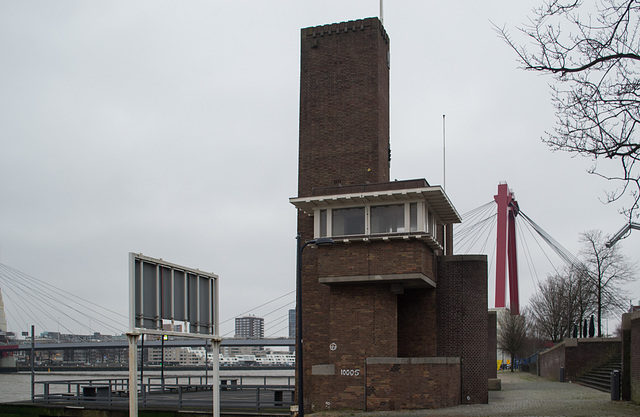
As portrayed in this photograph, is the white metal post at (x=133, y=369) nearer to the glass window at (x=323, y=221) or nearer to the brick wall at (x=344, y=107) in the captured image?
the glass window at (x=323, y=221)

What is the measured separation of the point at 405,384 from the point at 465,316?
203 inches

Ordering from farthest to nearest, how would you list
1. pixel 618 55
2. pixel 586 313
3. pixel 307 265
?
pixel 586 313 → pixel 307 265 → pixel 618 55

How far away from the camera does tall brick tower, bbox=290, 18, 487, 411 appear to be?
28.2m

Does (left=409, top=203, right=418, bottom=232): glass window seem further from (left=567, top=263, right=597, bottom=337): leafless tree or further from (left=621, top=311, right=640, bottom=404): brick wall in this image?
(left=567, top=263, right=597, bottom=337): leafless tree

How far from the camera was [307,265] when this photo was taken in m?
32.8

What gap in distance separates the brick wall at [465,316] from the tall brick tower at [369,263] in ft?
0.15

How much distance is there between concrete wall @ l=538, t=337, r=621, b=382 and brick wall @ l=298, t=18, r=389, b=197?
759 inches

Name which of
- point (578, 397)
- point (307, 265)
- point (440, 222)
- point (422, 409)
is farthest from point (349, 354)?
point (578, 397)

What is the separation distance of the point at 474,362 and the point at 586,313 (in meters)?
40.9

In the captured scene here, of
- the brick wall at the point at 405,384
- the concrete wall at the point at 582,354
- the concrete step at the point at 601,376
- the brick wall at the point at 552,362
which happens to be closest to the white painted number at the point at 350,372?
the brick wall at the point at 405,384

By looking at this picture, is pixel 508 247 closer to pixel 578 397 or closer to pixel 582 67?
pixel 578 397

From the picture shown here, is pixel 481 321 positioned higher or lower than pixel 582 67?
lower

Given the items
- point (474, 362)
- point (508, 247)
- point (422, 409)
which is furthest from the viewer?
point (508, 247)

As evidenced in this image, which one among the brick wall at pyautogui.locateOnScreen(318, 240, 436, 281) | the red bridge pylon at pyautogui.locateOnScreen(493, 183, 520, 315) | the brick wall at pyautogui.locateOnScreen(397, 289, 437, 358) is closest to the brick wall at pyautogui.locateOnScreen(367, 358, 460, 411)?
the brick wall at pyautogui.locateOnScreen(397, 289, 437, 358)
